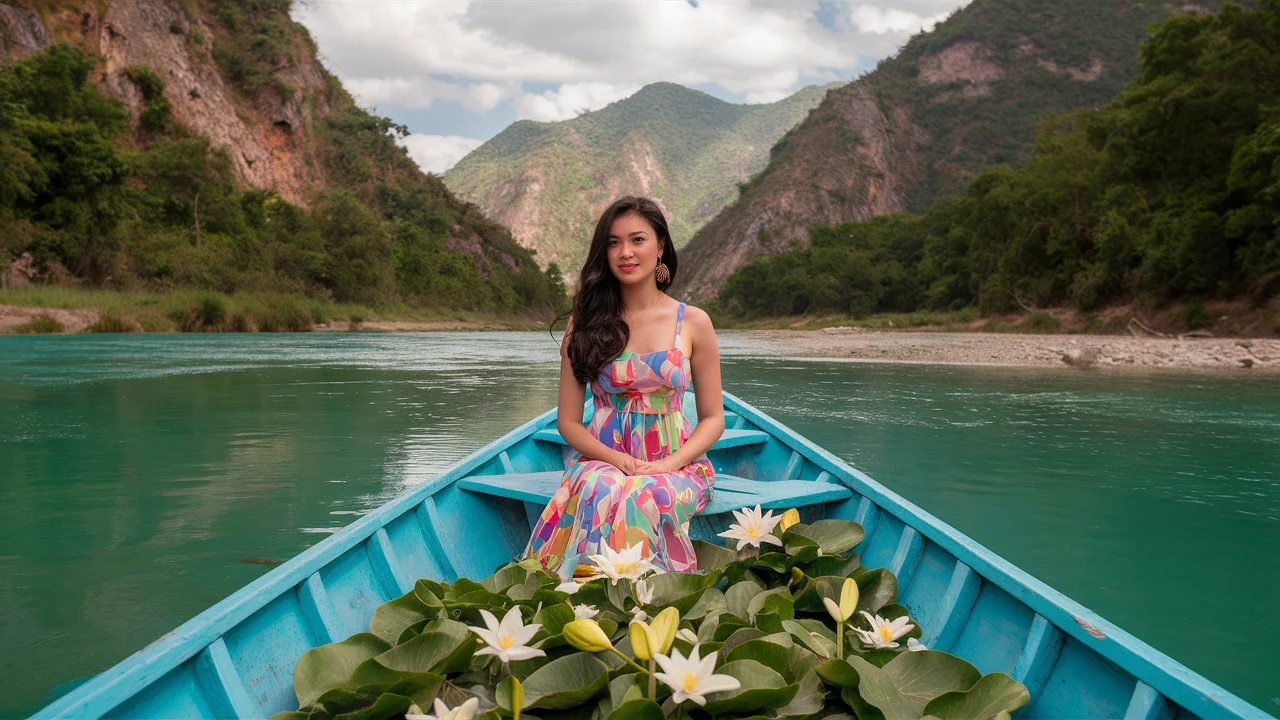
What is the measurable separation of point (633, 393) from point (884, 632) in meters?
1.18

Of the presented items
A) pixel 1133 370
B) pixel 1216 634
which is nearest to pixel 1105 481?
pixel 1216 634

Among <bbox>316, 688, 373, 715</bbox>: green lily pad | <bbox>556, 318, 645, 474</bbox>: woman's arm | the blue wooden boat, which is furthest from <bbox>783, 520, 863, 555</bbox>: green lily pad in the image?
<bbox>316, 688, 373, 715</bbox>: green lily pad

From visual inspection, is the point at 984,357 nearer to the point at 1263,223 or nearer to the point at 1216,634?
the point at 1263,223

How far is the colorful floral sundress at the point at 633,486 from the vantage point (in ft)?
7.49

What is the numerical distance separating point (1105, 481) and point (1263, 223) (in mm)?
16940

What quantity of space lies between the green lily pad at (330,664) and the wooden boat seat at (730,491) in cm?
108

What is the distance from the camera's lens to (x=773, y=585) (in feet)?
7.20

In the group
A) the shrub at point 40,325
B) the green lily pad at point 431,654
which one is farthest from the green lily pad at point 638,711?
the shrub at point 40,325

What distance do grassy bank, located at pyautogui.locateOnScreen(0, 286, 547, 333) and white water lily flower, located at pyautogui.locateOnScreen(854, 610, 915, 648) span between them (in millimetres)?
23952

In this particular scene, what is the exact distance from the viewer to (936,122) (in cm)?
7394

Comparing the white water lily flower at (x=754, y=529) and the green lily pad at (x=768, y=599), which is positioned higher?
the white water lily flower at (x=754, y=529)

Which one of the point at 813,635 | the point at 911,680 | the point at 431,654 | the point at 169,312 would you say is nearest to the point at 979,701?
the point at 911,680

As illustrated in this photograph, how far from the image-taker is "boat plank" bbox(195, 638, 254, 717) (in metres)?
1.41

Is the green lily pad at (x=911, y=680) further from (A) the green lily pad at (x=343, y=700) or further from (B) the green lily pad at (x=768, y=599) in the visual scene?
(A) the green lily pad at (x=343, y=700)
